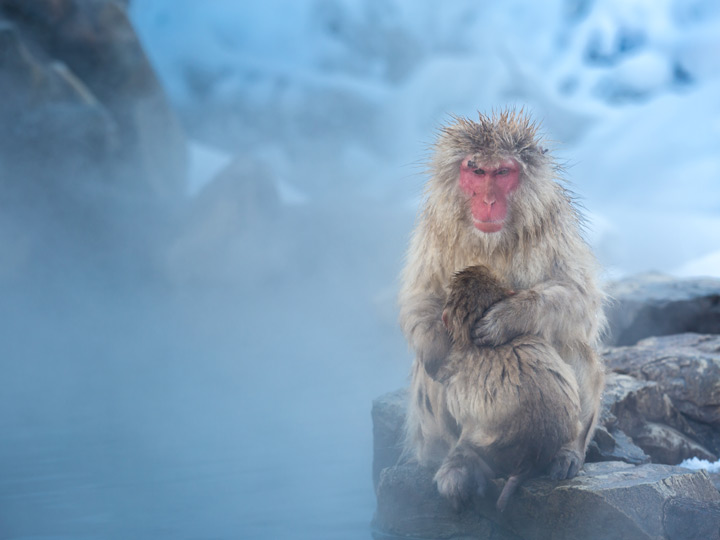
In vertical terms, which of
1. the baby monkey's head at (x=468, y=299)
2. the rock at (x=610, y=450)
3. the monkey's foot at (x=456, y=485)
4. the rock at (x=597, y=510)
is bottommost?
the rock at (x=597, y=510)

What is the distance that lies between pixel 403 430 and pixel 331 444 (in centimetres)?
103

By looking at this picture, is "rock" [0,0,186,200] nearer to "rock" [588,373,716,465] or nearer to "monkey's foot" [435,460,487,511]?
"rock" [588,373,716,465]

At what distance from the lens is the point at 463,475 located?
1.85 m

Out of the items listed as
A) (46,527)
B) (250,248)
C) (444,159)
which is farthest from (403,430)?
(250,248)

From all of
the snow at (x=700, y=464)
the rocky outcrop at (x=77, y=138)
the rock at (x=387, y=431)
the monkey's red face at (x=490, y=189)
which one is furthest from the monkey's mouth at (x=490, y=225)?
the rocky outcrop at (x=77, y=138)

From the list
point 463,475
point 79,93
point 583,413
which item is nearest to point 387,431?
point 463,475

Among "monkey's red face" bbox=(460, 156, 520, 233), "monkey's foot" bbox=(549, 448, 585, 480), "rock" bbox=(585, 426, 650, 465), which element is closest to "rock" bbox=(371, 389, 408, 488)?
"rock" bbox=(585, 426, 650, 465)

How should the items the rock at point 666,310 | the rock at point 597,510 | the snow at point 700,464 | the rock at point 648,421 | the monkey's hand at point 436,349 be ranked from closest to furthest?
the rock at point 597,510, the monkey's hand at point 436,349, the snow at point 700,464, the rock at point 648,421, the rock at point 666,310

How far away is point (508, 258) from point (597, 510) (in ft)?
2.25

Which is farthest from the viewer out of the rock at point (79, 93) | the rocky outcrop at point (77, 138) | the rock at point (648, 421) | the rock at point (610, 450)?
the rocky outcrop at point (77, 138)

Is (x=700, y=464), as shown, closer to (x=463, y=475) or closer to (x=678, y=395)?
(x=678, y=395)

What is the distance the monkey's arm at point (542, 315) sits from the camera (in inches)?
67.1

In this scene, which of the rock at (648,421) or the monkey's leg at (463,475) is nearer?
the monkey's leg at (463,475)

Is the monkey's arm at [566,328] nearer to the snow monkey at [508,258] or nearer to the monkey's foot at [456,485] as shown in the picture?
the snow monkey at [508,258]
